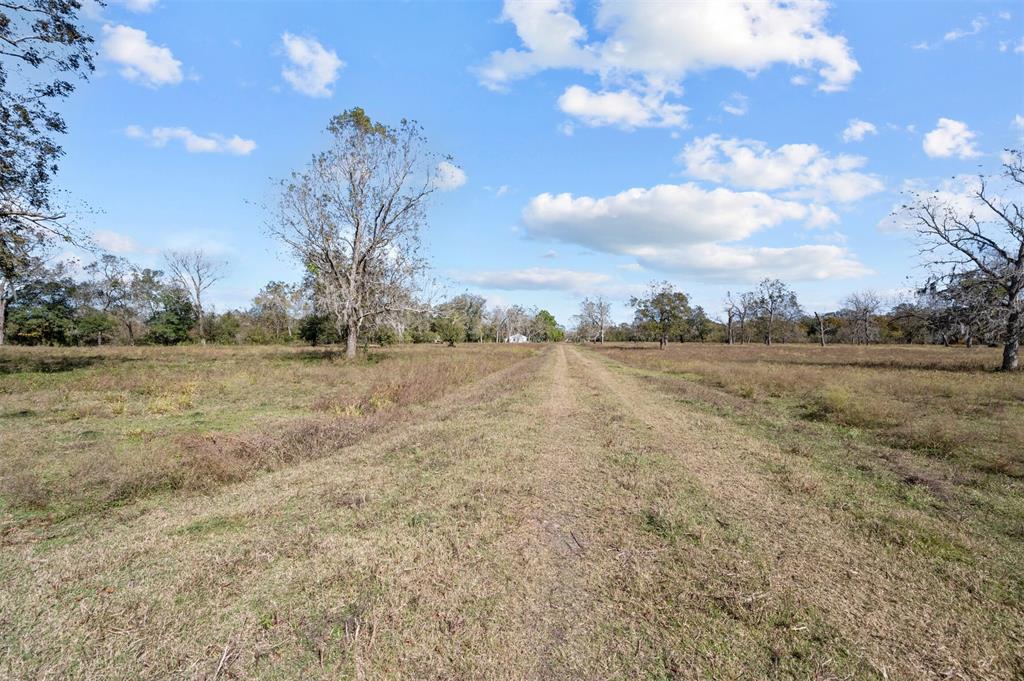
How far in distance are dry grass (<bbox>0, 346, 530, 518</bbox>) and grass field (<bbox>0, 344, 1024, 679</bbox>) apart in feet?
0.25

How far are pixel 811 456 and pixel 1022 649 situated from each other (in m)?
5.24

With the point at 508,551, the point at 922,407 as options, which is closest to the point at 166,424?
the point at 508,551

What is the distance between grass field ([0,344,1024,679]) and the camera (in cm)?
307

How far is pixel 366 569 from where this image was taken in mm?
4078

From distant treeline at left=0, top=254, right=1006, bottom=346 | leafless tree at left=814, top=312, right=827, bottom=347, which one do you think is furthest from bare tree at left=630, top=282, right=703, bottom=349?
leafless tree at left=814, top=312, right=827, bottom=347

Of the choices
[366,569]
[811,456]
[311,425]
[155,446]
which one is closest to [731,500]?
[811,456]

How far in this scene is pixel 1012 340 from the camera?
24.1 m

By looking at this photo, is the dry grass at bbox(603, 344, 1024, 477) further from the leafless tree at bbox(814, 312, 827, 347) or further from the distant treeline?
the leafless tree at bbox(814, 312, 827, 347)

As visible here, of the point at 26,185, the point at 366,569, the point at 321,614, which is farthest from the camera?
the point at 26,185

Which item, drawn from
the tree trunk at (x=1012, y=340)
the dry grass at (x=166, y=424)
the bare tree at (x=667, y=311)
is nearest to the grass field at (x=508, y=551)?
the dry grass at (x=166, y=424)

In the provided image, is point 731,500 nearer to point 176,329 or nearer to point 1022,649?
point 1022,649

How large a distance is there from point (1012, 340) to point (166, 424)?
37.2 metres

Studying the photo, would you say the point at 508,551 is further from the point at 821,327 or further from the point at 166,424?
the point at 821,327

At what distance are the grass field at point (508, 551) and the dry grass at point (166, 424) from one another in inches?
3.0
